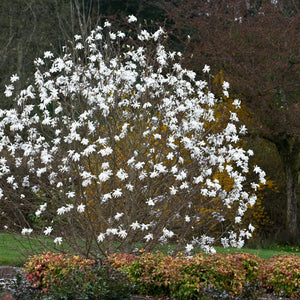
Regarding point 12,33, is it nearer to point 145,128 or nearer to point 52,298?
point 145,128

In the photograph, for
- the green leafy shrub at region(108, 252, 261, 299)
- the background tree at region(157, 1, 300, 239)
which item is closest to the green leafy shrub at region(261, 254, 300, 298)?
the green leafy shrub at region(108, 252, 261, 299)

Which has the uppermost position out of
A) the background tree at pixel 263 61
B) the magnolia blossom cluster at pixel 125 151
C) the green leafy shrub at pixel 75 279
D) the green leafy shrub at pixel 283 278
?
the background tree at pixel 263 61

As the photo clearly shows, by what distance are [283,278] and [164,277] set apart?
1.50m

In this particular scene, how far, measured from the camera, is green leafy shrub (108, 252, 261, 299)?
5832mm

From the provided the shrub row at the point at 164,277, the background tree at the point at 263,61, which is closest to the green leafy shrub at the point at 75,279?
the shrub row at the point at 164,277

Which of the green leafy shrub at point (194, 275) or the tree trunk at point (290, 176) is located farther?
the tree trunk at point (290, 176)

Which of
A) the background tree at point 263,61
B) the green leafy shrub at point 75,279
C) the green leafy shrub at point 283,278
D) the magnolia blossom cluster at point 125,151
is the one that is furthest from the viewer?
the background tree at point 263,61

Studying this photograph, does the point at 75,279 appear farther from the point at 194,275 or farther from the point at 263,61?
the point at 263,61

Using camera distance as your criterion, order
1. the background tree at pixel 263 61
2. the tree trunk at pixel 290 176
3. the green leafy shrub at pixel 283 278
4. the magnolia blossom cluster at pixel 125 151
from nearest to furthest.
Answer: the green leafy shrub at pixel 283 278 < the magnolia blossom cluster at pixel 125 151 < the background tree at pixel 263 61 < the tree trunk at pixel 290 176

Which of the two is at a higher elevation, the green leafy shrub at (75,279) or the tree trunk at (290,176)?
the tree trunk at (290,176)

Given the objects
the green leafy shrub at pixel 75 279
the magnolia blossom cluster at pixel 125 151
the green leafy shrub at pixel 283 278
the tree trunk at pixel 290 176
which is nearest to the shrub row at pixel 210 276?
the green leafy shrub at pixel 283 278

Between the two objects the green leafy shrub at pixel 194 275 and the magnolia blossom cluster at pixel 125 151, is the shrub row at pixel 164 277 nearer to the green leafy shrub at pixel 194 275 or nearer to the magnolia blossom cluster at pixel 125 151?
the green leafy shrub at pixel 194 275

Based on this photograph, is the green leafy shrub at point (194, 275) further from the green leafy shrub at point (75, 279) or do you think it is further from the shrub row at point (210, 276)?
the green leafy shrub at point (75, 279)

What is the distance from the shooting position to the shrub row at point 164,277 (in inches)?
220
